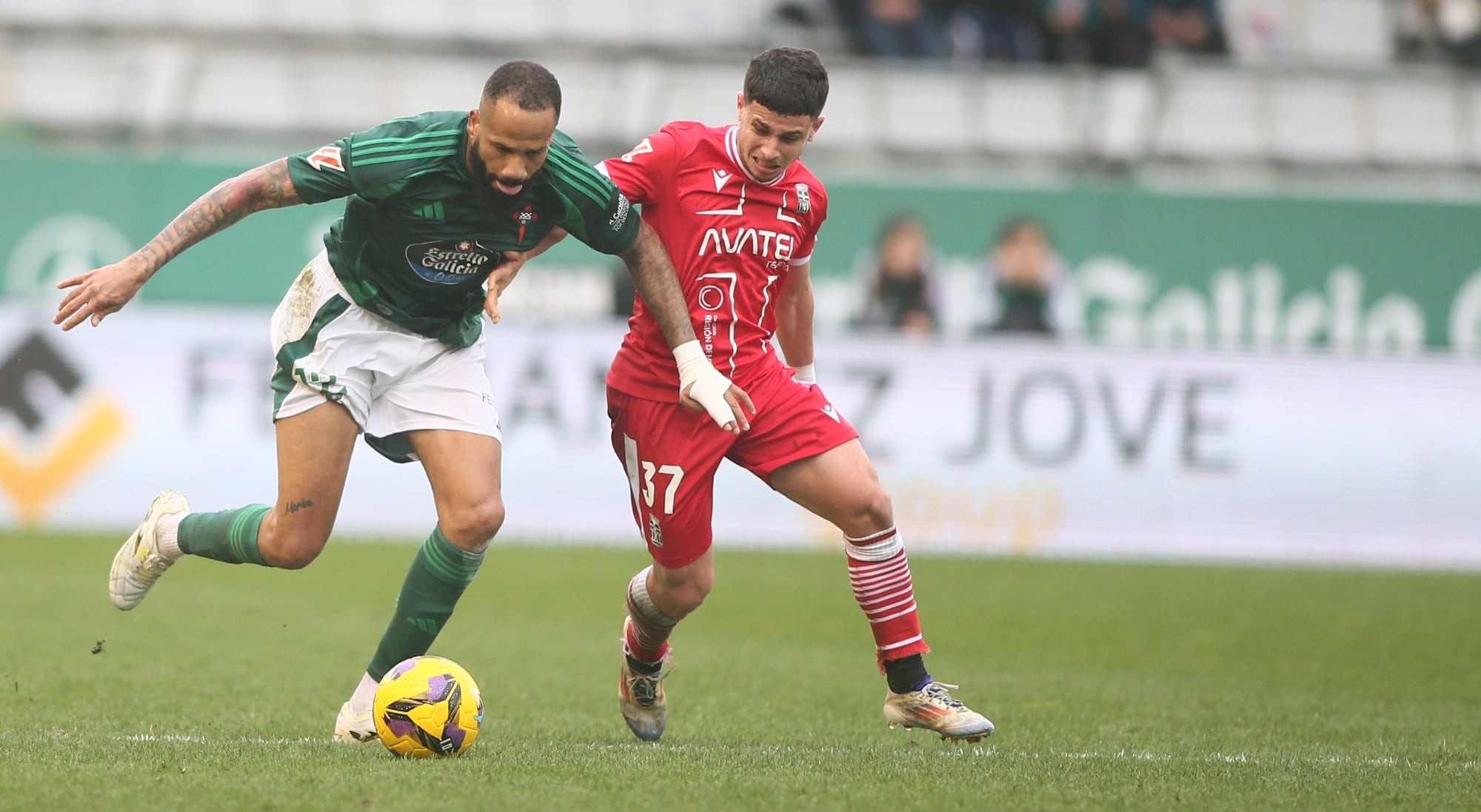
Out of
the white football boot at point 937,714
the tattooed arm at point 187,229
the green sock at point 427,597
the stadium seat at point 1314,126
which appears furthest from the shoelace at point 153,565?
the stadium seat at point 1314,126

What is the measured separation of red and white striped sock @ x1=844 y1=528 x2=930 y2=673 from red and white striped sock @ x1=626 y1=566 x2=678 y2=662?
2.46ft

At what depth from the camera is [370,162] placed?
17.1 feet

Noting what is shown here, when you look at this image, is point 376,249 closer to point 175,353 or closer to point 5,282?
point 175,353

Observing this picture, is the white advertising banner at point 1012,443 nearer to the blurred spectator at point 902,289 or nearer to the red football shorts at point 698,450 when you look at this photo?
the blurred spectator at point 902,289

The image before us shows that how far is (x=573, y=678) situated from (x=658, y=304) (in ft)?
8.42

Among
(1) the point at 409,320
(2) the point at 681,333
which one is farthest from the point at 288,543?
(2) the point at 681,333

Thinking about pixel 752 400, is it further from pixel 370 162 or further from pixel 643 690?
pixel 370 162

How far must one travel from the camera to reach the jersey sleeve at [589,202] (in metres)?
5.33

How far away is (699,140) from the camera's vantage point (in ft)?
19.1

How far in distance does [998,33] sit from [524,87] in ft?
47.2

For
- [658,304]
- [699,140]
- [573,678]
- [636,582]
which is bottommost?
[573,678]

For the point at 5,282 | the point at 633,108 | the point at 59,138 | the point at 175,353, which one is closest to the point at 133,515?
the point at 175,353

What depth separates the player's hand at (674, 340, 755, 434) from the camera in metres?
5.42

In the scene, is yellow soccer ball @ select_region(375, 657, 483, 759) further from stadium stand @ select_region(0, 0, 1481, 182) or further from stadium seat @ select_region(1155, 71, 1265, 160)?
stadium seat @ select_region(1155, 71, 1265, 160)
